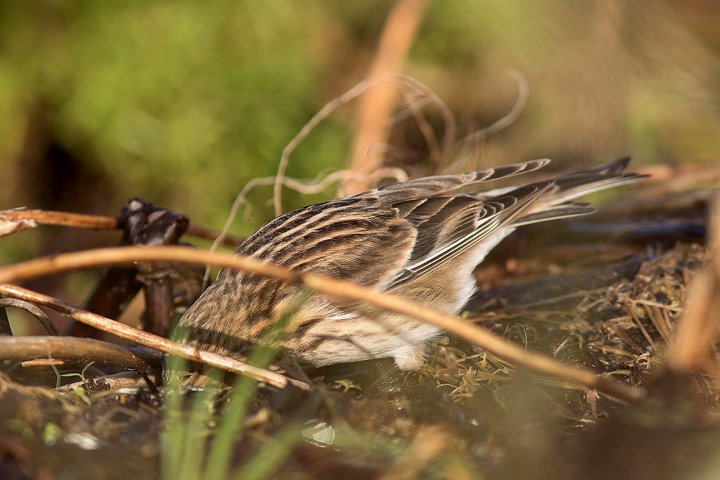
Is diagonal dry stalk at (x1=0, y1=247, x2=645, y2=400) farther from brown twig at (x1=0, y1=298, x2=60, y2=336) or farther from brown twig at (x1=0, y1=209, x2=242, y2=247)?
brown twig at (x1=0, y1=209, x2=242, y2=247)

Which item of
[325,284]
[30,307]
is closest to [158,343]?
[30,307]

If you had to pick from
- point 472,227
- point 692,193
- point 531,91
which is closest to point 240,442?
point 472,227

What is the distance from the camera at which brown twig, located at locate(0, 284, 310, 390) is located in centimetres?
265

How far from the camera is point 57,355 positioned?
105 inches

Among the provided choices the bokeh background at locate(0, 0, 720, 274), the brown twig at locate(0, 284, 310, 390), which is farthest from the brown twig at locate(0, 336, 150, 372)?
the bokeh background at locate(0, 0, 720, 274)

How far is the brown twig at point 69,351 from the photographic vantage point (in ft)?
8.56

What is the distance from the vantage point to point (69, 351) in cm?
270

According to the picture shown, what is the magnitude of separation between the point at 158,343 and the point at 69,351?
0.91 ft

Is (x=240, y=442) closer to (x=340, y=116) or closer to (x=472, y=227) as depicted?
(x=472, y=227)

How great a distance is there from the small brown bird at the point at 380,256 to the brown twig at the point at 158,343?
1.49 feet

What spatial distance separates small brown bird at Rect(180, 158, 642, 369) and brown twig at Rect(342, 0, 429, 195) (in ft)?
5.96

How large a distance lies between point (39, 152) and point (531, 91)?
3838 mm

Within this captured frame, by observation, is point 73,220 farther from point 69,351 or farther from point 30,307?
point 69,351

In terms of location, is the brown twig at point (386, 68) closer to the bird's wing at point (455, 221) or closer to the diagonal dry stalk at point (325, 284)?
the bird's wing at point (455, 221)
